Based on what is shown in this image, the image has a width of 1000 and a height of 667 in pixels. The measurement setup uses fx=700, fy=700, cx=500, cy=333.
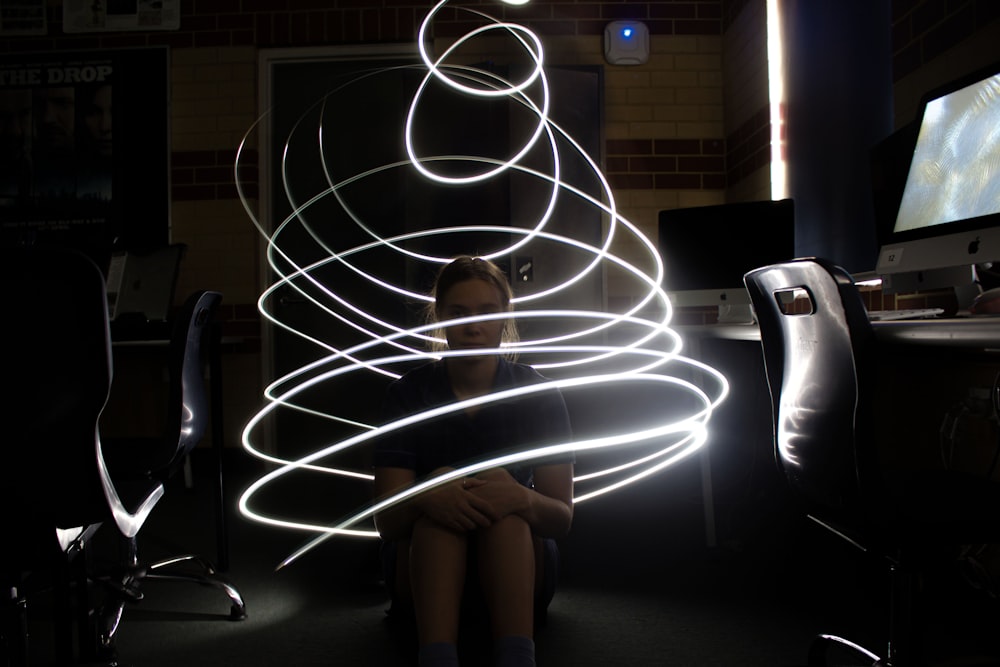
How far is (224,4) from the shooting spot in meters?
4.35

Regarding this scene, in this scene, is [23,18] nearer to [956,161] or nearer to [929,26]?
[929,26]

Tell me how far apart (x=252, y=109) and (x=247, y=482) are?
2.29m

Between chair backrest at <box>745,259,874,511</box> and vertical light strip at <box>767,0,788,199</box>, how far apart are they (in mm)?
2238

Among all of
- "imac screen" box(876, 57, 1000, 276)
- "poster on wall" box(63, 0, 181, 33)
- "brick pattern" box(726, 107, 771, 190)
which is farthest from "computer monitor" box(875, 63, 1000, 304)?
"poster on wall" box(63, 0, 181, 33)

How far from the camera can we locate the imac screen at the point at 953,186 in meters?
1.62

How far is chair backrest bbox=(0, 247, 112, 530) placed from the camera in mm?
1312

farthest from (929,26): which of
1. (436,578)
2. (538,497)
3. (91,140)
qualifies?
(91,140)

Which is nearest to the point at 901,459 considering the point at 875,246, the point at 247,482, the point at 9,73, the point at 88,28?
the point at 875,246

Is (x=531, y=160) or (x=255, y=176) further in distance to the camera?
(x=255, y=176)

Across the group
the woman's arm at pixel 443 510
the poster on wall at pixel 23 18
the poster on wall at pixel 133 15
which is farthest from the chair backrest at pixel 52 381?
the poster on wall at pixel 23 18

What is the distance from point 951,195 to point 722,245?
1303 mm

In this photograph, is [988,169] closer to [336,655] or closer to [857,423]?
[857,423]

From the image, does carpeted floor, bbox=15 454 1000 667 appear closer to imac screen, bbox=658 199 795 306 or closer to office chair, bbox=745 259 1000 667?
office chair, bbox=745 259 1000 667

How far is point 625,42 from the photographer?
4.16 meters
